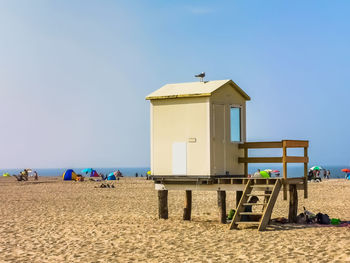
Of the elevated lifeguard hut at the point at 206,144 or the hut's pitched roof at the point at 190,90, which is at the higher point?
the hut's pitched roof at the point at 190,90

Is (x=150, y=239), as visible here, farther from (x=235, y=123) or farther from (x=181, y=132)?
(x=235, y=123)

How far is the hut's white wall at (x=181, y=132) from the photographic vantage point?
58.3 feet

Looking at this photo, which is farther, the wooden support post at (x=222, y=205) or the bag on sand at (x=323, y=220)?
the wooden support post at (x=222, y=205)

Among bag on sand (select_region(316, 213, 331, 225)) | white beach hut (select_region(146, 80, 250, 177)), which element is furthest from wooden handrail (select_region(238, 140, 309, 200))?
bag on sand (select_region(316, 213, 331, 225))

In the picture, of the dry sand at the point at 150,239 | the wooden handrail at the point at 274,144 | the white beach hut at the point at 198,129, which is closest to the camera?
the dry sand at the point at 150,239

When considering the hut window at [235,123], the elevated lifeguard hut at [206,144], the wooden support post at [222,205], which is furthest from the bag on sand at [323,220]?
the hut window at [235,123]

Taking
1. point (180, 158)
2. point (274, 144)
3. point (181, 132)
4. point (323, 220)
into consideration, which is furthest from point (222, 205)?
point (323, 220)

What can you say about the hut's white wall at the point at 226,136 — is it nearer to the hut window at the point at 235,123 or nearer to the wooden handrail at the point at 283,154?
the hut window at the point at 235,123

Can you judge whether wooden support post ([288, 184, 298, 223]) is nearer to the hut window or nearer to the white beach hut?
the white beach hut

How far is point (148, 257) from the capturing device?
469 inches

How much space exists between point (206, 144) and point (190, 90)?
2.17 meters

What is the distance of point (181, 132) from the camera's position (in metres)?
18.3

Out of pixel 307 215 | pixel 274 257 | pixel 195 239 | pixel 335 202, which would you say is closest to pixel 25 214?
pixel 195 239

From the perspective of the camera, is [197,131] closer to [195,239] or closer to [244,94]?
[244,94]
